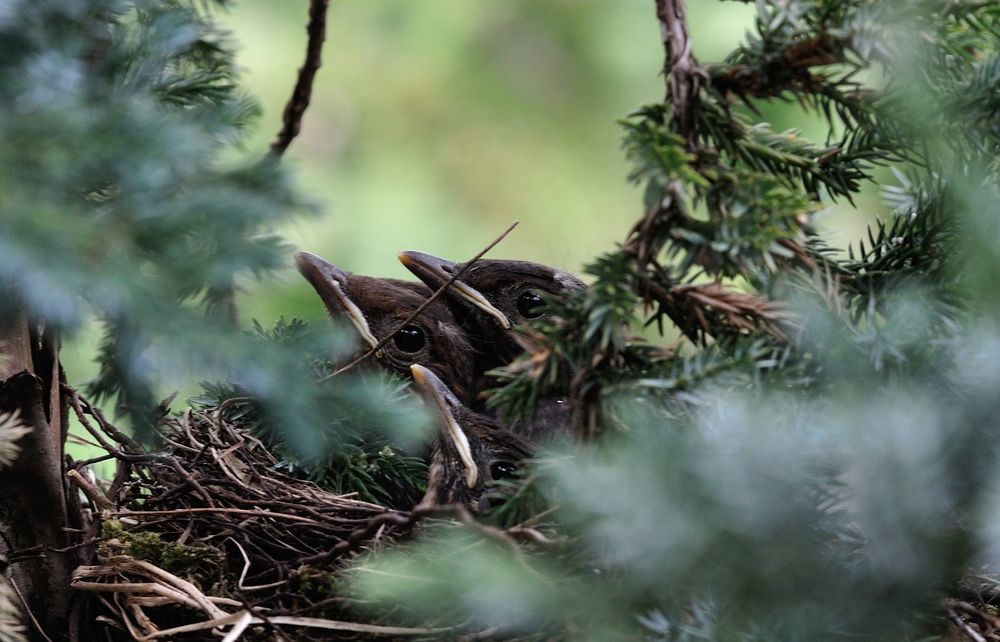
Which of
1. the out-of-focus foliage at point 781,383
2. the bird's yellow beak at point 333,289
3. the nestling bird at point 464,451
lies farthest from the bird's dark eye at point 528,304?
the out-of-focus foliage at point 781,383

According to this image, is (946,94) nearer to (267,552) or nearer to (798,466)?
(798,466)

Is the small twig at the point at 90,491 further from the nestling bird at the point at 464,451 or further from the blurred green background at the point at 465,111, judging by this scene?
the blurred green background at the point at 465,111

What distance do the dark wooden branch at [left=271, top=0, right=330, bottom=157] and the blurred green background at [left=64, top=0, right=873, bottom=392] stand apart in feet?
3.85

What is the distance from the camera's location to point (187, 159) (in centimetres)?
76

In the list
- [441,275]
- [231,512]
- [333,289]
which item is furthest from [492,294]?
[231,512]

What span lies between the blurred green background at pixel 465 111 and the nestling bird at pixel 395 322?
0.92 metres

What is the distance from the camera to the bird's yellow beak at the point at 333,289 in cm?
200

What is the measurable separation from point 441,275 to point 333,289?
210mm

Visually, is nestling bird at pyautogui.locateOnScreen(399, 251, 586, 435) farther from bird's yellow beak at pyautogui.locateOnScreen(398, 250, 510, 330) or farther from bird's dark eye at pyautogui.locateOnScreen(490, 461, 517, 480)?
bird's dark eye at pyautogui.locateOnScreen(490, 461, 517, 480)

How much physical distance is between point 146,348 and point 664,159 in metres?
0.41

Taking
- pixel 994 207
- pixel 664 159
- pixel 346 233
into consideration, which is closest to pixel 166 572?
pixel 664 159

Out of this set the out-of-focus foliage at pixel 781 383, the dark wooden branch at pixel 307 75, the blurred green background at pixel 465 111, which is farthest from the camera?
the blurred green background at pixel 465 111

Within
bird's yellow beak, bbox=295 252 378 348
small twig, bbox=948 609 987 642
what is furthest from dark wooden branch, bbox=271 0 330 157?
small twig, bbox=948 609 987 642

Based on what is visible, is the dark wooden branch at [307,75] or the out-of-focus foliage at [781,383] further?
the dark wooden branch at [307,75]
